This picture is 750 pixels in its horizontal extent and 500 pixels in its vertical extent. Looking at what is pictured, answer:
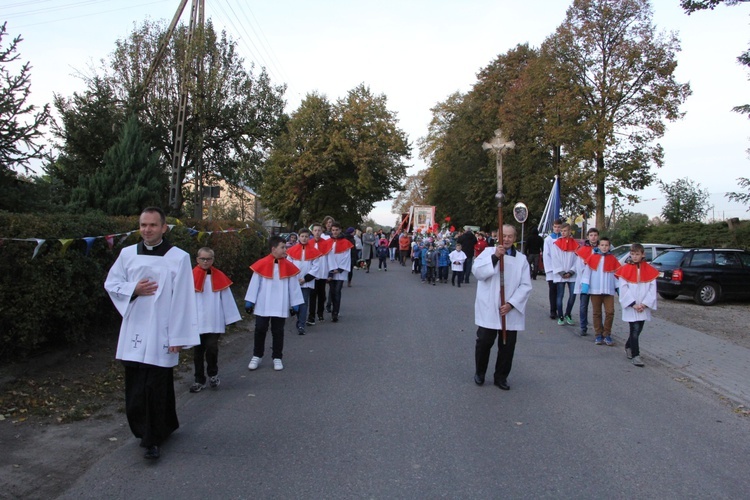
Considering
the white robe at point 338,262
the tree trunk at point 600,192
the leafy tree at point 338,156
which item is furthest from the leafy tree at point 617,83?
the white robe at point 338,262

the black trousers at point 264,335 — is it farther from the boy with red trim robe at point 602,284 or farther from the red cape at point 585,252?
the red cape at point 585,252

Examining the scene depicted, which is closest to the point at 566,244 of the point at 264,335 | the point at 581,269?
the point at 581,269

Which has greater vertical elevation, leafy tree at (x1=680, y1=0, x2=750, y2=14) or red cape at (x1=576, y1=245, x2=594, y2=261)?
leafy tree at (x1=680, y1=0, x2=750, y2=14)

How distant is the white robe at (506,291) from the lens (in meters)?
6.67

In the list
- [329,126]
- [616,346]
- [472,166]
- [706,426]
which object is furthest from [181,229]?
[472,166]

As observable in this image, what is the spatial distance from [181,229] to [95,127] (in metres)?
9.81

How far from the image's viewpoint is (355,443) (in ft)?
16.0

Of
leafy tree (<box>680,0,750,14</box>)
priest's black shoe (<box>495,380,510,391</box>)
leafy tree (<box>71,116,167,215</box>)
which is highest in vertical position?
leafy tree (<box>680,0,750,14</box>)

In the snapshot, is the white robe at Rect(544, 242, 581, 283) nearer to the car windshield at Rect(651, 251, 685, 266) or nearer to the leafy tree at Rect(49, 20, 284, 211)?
the car windshield at Rect(651, 251, 685, 266)

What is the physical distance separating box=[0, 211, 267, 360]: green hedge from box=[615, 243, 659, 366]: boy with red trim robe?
6.73 metres

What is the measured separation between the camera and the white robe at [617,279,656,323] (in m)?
8.26

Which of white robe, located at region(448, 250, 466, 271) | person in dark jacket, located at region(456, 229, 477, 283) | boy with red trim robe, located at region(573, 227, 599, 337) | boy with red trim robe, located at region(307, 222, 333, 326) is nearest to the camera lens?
boy with red trim robe, located at region(573, 227, 599, 337)

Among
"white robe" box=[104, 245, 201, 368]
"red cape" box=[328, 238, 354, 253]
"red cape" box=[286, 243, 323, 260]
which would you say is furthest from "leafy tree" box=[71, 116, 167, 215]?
"white robe" box=[104, 245, 201, 368]

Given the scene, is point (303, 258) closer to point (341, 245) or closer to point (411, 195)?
point (341, 245)
